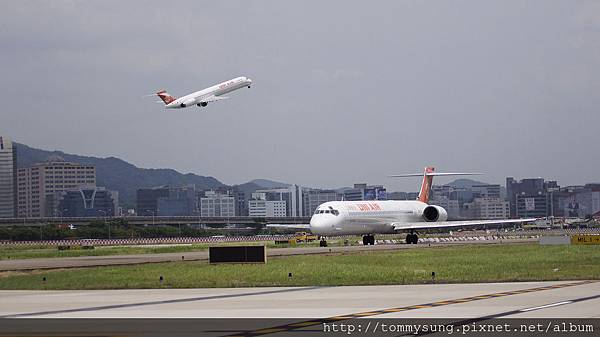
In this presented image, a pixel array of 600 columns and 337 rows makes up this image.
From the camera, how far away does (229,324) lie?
2647 centimetres

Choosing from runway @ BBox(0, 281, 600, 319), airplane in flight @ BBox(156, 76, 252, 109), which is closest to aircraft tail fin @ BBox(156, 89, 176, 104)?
airplane in flight @ BBox(156, 76, 252, 109)

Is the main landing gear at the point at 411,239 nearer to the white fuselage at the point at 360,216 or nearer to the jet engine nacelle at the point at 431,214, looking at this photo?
the white fuselage at the point at 360,216

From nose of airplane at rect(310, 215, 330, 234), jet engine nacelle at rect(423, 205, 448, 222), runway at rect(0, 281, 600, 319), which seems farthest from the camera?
jet engine nacelle at rect(423, 205, 448, 222)

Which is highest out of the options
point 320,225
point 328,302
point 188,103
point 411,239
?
point 188,103

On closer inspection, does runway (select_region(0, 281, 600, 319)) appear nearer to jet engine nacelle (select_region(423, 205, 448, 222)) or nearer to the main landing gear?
the main landing gear

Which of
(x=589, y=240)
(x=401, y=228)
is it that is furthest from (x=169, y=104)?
(x=589, y=240)

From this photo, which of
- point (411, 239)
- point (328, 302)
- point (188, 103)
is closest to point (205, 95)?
point (188, 103)

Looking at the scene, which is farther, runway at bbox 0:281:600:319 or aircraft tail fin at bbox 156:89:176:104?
aircraft tail fin at bbox 156:89:176:104

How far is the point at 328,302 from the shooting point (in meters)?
32.6

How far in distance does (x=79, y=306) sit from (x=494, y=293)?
13384mm

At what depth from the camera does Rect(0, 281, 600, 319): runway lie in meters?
28.3

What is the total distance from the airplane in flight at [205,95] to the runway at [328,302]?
7203 cm

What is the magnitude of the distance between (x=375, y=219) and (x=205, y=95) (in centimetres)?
2516

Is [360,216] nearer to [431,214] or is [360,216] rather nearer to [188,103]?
[431,214]
